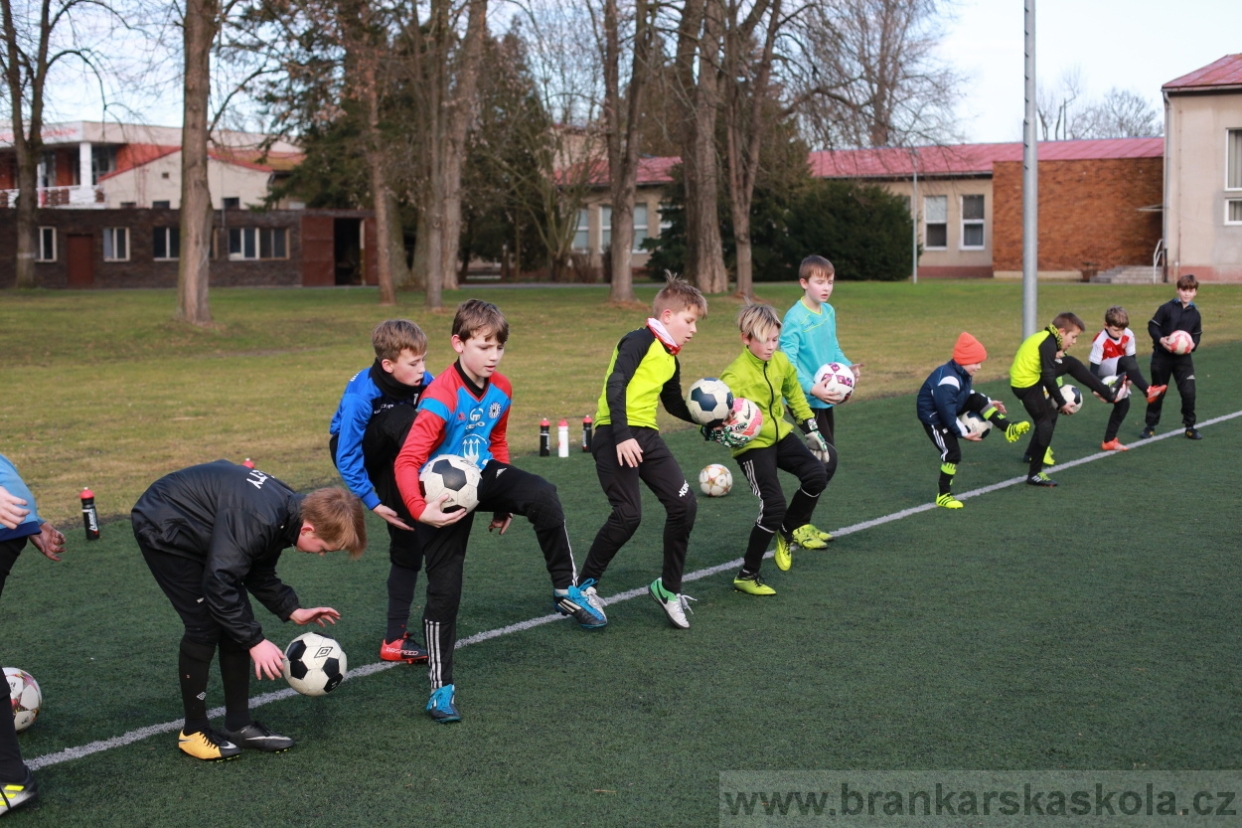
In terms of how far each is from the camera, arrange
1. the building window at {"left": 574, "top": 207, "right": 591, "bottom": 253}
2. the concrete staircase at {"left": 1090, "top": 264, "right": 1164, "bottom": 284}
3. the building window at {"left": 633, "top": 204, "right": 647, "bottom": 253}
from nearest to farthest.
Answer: the concrete staircase at {"left": 1090, "top": 264, "right": 1164, "bottom": 284} < the building window at {"left": 633, "top": 204, "right": 647, "bottom": 253} < the building window at {"left": 574, "top": 207, "right": 591, "bottom": 253}

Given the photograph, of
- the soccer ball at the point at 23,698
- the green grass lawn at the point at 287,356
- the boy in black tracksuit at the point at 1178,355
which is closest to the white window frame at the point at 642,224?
the green grass lawn at the point at 287,356

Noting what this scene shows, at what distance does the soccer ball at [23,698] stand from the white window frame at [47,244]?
58.2m

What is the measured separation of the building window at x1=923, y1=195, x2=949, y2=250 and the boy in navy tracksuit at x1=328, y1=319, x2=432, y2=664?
53352 millimetres

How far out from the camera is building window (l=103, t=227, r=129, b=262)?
57.7 metres

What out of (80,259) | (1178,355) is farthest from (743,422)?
(80,259)

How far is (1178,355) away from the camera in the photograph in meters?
14.0

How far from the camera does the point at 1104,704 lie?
18.3 feet

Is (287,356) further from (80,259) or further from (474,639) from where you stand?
(80,259)

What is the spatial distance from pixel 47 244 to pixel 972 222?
43.7 meters

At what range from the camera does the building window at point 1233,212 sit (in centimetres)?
4484

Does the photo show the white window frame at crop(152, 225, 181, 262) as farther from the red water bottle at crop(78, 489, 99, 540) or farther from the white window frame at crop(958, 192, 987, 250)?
the red water bottle at crop(78, 489, 99, 540)

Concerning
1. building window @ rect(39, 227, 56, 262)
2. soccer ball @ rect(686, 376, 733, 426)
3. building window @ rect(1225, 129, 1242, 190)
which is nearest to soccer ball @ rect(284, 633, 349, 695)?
soccer ball @ rect(686, 376, 733, 426)

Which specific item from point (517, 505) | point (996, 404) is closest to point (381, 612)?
point (517, 505)

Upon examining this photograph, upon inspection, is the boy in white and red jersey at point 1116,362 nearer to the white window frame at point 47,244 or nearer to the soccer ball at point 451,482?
the soccer ball at point 451,482
